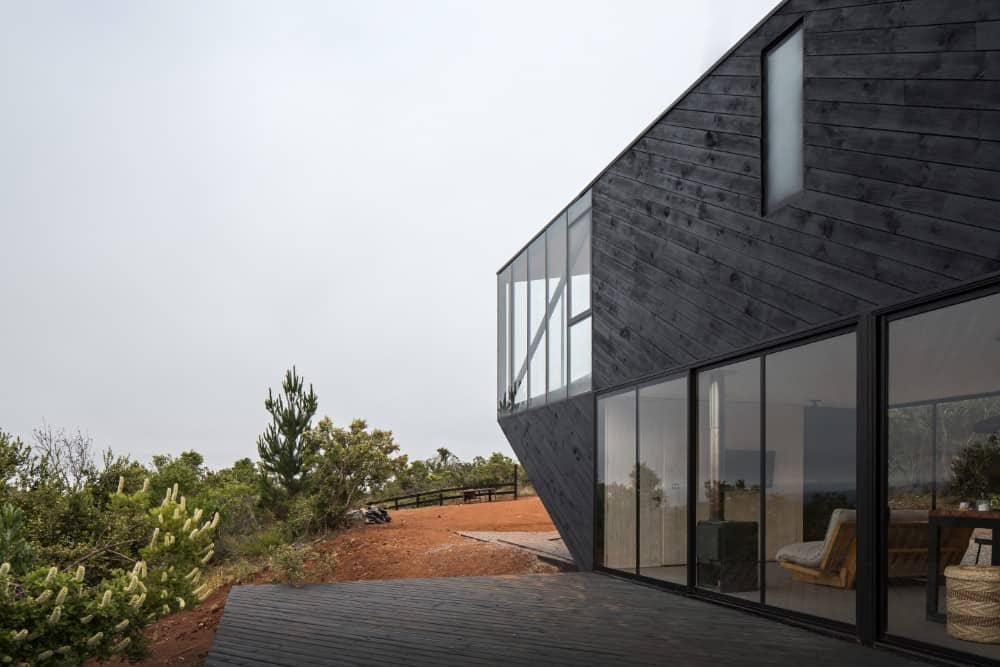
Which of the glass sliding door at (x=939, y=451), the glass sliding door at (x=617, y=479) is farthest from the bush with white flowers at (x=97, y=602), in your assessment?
the glass sliding door at (x=939, y=451)

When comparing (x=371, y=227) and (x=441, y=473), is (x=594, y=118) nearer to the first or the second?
(x=371, y=227)

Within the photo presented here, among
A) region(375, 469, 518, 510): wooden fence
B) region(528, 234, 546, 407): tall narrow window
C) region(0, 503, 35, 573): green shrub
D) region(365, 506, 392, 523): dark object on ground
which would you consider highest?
region(528, 234, 546, 407): tall narrow window

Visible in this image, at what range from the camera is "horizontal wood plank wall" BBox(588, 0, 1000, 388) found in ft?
15.1

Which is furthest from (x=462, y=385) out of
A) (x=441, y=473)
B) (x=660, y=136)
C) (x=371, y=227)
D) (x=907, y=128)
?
(x=907, y=128)

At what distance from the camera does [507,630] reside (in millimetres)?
6031

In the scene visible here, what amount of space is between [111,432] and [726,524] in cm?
3238

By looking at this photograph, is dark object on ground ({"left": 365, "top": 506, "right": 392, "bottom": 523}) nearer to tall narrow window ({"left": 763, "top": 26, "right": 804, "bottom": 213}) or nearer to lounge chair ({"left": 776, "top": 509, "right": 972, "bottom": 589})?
lounge chair ({"left": 776, "top": 509, "right": 972, "bottom": 589})

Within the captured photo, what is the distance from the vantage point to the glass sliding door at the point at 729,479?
6582 millimetres

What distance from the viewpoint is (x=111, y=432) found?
34.0 m

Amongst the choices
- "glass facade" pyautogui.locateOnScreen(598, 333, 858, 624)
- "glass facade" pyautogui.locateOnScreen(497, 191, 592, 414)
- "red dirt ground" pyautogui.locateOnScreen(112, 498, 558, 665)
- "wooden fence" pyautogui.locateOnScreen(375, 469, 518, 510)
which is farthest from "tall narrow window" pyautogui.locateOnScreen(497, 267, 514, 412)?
"wooden fence" pyautogui.locateOnScreen(375, 469, 518, 510)

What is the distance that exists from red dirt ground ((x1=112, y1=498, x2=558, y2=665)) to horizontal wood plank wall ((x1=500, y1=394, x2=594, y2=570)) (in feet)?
5.65

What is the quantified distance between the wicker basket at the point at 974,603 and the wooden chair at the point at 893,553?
0.09m

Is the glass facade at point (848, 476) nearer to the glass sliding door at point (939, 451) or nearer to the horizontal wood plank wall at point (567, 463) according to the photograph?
the glass sliding door at point (939, 451)

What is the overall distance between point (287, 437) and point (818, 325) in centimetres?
1396
